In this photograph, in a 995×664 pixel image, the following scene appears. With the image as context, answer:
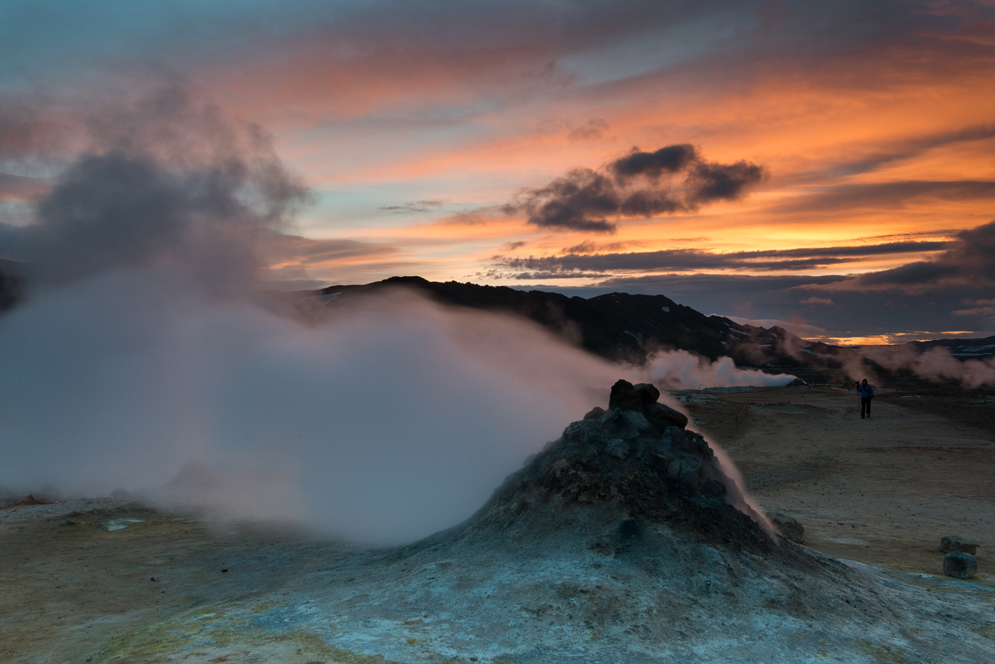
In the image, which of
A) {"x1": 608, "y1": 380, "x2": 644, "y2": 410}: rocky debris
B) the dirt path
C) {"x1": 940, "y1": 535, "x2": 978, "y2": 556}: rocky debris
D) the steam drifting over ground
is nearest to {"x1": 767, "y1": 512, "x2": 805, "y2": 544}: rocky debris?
the dirt path

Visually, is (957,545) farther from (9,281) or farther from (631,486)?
(9,281)

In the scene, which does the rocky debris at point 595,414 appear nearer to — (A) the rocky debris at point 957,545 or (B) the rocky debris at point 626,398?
(B) the rocky debris at point 626,398

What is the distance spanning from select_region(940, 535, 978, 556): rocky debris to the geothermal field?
1.40ft

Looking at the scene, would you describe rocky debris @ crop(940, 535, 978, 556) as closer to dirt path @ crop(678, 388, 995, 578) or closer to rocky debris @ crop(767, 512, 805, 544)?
dirt path @ crop(678, 388, 995, 578)

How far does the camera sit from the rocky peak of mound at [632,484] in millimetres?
8055

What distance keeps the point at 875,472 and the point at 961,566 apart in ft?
38.0

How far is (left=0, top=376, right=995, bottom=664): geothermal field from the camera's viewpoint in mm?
6184

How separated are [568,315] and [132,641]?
179141 mm

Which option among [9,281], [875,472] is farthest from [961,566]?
[9,281]

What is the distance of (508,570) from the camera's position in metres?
7.53

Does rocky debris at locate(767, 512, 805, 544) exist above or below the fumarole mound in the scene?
below

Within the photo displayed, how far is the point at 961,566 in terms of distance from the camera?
361 inches

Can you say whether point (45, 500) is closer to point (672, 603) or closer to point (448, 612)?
point (448, 612)

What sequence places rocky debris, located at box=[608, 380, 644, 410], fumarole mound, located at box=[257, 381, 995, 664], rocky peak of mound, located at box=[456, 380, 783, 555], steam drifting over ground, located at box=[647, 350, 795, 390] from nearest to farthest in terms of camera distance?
fumarole mound, located at box=[257, 381, 995, 664] → rocky peak of mound, located at box=[456, 380, 783, 555] → rocky debris, located at box=[608, 380, 644, 410] → steam drifting over ground, located at box=[647, 350, 795, 390]
